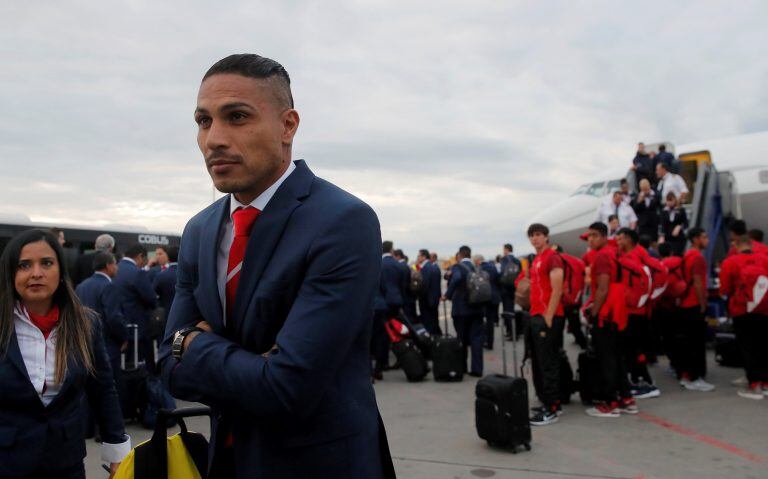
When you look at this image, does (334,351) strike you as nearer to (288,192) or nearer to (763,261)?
(288,192)

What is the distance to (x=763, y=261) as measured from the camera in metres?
7.24

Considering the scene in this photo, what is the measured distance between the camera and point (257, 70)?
1338 mm

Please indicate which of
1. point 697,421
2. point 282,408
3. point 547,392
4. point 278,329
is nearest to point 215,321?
point 278,329

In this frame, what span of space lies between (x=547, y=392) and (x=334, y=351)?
5.76 metres

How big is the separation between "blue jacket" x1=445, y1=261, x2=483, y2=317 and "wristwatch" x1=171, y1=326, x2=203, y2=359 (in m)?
8.22

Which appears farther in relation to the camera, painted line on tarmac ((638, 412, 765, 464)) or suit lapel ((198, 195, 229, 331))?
painted line on tarmac ((638, 412, 765, 464))

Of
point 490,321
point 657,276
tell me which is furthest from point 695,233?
point 490,321

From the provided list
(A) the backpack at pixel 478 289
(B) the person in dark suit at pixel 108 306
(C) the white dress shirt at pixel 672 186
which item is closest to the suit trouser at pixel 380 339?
(A) the backpack at pixel 478 289

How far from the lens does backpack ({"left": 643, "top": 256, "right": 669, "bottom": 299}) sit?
25.1 ft

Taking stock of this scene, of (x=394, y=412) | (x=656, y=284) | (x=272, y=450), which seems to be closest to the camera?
(x=272, y=450)

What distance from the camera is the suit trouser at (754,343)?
289 inches

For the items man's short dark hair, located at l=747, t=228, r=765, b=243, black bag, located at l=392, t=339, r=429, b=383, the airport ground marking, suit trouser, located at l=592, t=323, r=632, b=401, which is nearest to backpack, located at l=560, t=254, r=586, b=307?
suit trouser, located at l=592, t=323, r=632, b=401

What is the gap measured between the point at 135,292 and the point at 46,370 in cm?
503

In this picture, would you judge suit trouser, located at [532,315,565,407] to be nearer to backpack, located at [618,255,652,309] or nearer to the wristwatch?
backpack, located at [618,255,652,309]
